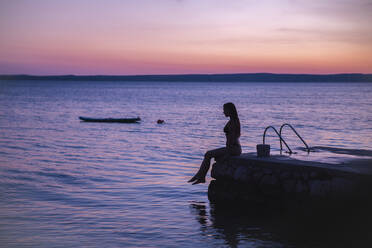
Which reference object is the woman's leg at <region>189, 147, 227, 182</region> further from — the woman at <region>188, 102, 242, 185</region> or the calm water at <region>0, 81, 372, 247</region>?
the calm water at <region>0, 81, 372, 247</region>

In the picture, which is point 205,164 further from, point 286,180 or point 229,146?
point 286,180

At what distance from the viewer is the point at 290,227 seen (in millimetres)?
10609

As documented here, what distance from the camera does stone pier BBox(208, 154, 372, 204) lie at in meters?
9.68

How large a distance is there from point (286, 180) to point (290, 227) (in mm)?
1177

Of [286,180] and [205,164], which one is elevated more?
[205,164]

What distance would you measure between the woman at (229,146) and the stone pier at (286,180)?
0.25 metres

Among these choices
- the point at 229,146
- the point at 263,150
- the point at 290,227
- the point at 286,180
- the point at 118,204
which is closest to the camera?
the point at 290,227

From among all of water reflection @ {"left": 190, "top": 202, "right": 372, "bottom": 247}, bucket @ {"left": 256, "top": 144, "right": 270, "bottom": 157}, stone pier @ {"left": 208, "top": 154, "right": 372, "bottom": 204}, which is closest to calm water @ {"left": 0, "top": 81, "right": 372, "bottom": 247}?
water reflection @ {"left": 190, "top": 202, "right": 372, "bottom": 247}

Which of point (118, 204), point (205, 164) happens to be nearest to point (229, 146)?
point (205, 164)

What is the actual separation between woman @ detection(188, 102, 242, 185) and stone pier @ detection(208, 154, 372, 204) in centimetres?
25

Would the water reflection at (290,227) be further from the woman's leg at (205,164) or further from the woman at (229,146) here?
the woman at (229,146)

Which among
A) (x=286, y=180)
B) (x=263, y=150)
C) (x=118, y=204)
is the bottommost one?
(x=118, y=204)

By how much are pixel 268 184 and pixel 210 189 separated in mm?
2652

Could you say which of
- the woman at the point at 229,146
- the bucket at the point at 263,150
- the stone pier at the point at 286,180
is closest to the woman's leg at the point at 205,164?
the woman at the point at 229,146
